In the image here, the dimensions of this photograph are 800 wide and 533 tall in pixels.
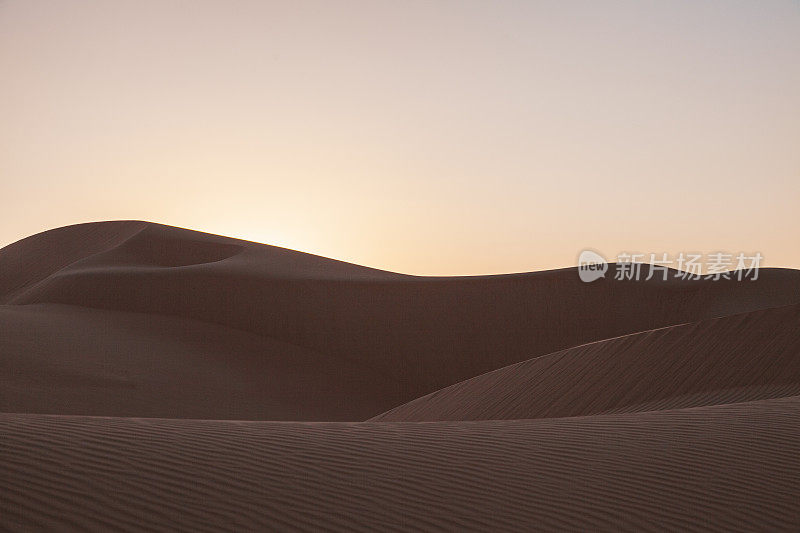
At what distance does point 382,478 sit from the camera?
2736 mm

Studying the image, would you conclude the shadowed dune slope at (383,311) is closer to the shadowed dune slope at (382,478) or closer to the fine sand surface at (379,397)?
the fine sand surface at (379,397)

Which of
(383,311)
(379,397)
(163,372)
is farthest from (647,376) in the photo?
(383,311)

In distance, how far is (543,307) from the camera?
17906mm

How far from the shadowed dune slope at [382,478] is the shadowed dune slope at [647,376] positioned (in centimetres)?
370

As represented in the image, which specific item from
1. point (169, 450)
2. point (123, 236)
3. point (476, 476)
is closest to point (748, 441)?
point (476, 476)

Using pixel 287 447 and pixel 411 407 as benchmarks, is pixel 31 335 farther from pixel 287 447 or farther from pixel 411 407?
pixel 287 447

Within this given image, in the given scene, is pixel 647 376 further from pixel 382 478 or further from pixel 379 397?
pixel 379 397

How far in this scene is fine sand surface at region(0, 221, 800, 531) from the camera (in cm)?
250

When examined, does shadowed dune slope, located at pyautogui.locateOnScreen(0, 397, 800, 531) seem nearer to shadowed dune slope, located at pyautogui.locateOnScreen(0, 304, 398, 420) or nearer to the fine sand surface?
the fine sand surface

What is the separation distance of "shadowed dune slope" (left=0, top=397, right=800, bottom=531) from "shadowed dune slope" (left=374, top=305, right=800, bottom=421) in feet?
12.1

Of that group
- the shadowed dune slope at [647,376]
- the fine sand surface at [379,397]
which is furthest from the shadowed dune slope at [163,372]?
the shadowed dune slope at [647,376]

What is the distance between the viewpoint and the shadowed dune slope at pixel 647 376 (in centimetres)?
718

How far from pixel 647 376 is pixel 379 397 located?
864 cm

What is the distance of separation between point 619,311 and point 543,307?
1.63 m
